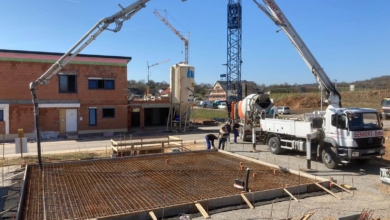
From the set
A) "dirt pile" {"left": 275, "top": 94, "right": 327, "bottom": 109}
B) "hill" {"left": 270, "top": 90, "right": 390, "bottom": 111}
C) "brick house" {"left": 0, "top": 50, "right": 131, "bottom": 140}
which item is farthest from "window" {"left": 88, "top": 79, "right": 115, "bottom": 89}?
"dirt pile" {"left": 275, "top": 94, "right": 327, "bottom": 109}

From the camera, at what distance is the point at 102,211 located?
8219 mm

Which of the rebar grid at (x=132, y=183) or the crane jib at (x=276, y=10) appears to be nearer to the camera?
the rebar grid at (x=132, y=183)

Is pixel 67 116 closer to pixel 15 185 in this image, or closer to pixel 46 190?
pixel 15 185

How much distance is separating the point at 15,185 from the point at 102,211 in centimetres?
501

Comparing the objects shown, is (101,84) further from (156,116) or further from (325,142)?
(325,142)

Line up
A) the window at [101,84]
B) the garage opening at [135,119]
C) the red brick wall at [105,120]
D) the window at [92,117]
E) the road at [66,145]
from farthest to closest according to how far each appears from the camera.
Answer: the garage opening at [135,119]
the window at [101,84]
the window at [92,117]
the red brick wall at [105,120]
the road at [66,145]

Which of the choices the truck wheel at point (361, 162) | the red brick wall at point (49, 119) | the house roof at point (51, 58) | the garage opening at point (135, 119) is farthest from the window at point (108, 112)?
the truck wheel at point (361, 162)

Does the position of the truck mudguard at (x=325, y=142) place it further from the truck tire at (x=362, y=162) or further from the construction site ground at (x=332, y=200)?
the truck tire at (x=362, y=162)

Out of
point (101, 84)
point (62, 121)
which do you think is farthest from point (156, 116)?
point (62, 121)

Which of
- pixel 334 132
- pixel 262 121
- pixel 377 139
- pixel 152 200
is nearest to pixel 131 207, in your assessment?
pixel 152 200

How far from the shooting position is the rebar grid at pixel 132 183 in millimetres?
8602

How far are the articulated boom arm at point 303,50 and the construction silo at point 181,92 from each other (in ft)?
49.0

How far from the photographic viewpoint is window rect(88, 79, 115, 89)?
28609 mm

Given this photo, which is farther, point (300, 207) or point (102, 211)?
point (300, 207)
